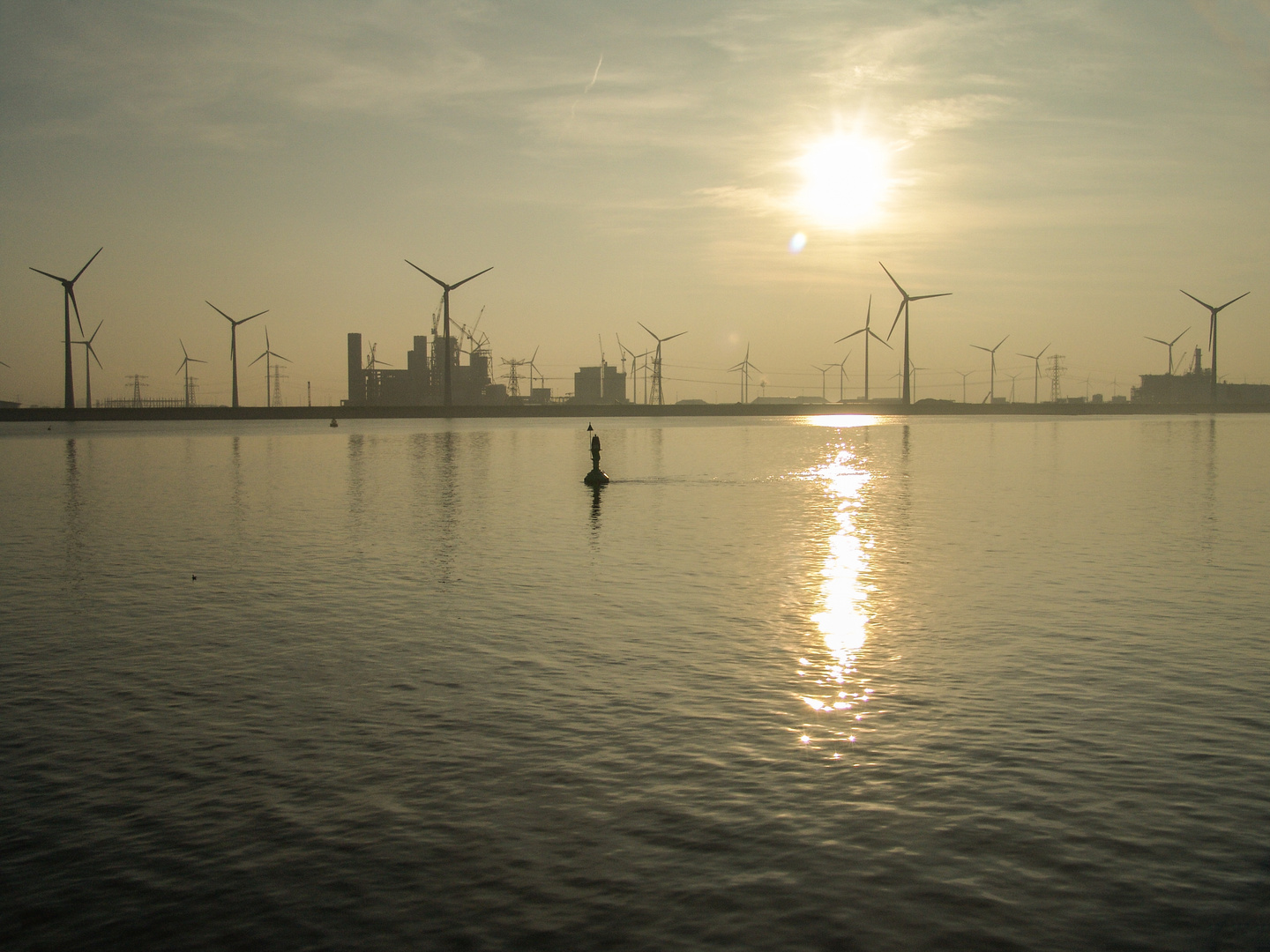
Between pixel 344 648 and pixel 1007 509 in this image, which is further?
pixel 1007 509

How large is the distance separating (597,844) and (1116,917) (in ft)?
18.3

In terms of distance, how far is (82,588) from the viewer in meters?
30.9

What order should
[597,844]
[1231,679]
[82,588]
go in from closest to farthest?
[597,844]
[1231,679]
[82,588]

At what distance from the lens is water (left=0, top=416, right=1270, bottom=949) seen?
10.7 metres

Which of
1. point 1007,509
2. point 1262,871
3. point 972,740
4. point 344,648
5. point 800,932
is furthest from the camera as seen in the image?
point 1007,509

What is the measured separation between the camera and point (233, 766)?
48.7 ft

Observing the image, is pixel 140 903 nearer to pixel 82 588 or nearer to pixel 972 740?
pixel 972 740

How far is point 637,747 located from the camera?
51.1 feet

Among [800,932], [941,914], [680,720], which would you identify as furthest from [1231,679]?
[800,932]

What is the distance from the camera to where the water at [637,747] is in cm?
1070

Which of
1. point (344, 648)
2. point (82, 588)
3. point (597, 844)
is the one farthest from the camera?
point (82, 588)

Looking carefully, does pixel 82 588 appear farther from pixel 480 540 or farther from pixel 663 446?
pixel 663 446

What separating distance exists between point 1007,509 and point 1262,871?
45.2m

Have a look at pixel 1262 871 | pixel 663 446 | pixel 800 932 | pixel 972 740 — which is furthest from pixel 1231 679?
pixel 663 446
